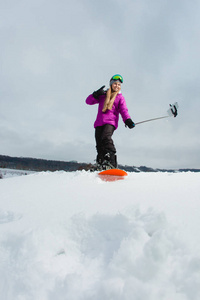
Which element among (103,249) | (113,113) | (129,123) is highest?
(113,113)

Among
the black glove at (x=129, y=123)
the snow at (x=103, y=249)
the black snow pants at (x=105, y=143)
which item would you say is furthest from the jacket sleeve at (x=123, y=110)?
the snow at (x=103, y=249)

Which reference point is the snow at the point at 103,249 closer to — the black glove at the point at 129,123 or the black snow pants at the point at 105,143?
the black snow pants at the point at 105,143

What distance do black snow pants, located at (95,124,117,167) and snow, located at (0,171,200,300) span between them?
2.16m

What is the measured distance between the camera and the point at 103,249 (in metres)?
1.00

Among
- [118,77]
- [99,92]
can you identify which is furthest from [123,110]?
[118,77]

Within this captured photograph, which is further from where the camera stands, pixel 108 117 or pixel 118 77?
pixel 118 77

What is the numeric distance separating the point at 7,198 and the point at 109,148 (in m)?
2.19

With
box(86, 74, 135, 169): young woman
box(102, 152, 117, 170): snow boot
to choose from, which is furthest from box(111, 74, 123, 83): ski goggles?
box(102, 152, 117, 170): snow boot

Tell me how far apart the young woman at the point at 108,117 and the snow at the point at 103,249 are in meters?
2.18

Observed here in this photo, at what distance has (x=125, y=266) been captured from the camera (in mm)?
863

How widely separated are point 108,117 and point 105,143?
1.84ft

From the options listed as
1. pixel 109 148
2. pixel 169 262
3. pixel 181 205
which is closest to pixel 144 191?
pixel 181 205

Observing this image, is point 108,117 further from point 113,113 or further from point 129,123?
point 129,123

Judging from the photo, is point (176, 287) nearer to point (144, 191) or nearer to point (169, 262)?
point (169, 262)
